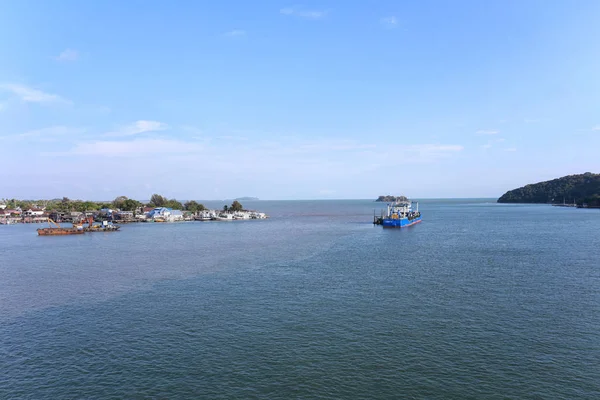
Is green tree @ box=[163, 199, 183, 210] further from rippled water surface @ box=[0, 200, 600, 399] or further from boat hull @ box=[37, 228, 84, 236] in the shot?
rippled water surface @ box=[0, 200, 600, 399]

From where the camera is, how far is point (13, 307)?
114 feet

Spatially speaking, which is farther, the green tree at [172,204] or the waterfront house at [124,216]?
the green tree at [172,204]

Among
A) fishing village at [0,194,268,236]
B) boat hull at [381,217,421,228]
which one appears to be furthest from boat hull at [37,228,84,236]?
boat hull at [381,217,421,228]

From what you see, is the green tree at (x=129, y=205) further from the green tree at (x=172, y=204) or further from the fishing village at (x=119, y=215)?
the green tree at (x=172, y=204)

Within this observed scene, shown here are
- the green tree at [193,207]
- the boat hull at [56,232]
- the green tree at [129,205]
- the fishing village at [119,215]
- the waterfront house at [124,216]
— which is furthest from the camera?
the green tree at [193,207]

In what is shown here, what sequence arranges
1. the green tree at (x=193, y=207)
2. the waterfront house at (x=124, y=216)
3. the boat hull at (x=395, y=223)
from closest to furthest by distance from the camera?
the boat hull at (x=395, y=223) < the waterfront house at (x=124, y=216) < the green tree at (x=193, y=207)

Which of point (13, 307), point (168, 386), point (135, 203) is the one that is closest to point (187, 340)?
point (168, 386)

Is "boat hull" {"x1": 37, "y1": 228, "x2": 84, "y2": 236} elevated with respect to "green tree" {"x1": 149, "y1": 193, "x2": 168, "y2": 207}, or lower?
lower

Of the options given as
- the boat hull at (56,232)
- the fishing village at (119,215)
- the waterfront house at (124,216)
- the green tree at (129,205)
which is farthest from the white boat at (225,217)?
the boat hull at (56,232)

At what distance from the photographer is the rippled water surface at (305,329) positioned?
67.7ft

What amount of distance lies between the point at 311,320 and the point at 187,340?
31.8ft

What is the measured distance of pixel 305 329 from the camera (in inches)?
1108

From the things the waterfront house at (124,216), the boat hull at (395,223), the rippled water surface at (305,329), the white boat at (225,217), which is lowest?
the rippled water surface at (305,329)

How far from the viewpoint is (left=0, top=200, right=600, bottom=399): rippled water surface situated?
812 inches
